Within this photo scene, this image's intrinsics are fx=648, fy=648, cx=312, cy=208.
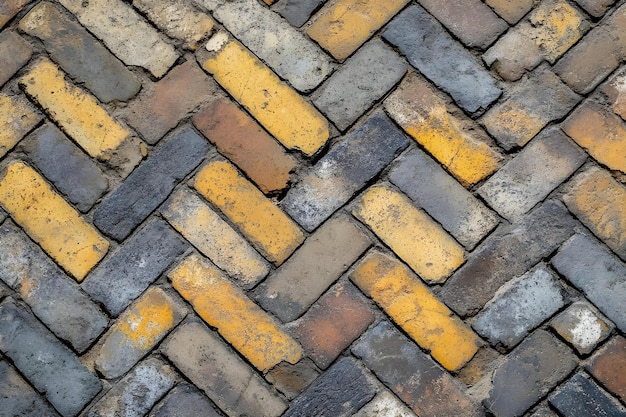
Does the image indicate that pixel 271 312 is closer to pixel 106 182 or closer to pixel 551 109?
pixel 106 182

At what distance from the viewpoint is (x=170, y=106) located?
1466mm

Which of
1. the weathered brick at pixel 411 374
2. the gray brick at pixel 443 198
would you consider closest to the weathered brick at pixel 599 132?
the gray brick at pixel 443 198

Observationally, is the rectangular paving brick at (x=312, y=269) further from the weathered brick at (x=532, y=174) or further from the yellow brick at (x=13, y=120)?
the yellow brick at (x=13, y=120)

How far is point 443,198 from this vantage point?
56.2 inches

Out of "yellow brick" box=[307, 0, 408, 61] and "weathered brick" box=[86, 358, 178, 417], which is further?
"yellow brick" box=[307, 0, 408, 61]

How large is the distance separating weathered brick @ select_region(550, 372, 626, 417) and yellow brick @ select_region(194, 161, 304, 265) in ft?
2.11

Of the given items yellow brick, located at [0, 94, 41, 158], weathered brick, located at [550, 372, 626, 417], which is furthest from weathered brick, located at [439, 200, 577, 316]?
yellow brick, located at [0, 94, 41, 158]

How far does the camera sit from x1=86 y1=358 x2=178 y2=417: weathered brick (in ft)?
4.54

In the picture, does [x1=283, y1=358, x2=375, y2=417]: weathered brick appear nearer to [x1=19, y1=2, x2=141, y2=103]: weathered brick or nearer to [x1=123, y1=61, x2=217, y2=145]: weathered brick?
[x1=123, y1=61, x2=217, y2=145]: weathered brick

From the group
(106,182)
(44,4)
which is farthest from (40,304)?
(44,4)

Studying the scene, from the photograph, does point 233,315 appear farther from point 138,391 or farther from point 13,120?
point 13,120

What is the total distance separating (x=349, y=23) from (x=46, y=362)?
39.6 inches

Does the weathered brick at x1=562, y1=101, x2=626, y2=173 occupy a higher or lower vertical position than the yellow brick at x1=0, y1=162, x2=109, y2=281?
higher

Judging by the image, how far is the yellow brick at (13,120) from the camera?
1.46 metres
